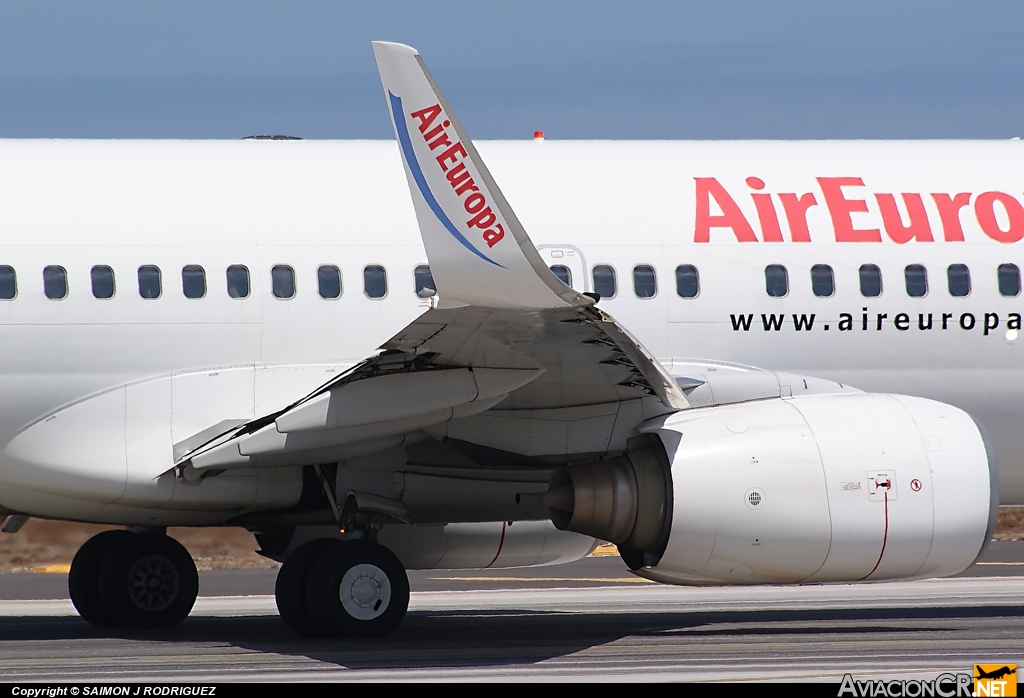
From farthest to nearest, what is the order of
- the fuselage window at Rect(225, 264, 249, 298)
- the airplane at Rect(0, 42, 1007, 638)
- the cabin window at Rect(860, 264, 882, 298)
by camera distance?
the cabin window at Rect(860, 264, 882, 298), the fuselage window at Rect(225, 264, 249, 298), the airplane at Rect(0, 42, 1007, 638)

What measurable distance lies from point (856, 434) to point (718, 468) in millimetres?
1225

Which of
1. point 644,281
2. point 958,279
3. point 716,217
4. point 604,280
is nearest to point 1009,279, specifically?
point 958,279

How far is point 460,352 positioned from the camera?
13.1m

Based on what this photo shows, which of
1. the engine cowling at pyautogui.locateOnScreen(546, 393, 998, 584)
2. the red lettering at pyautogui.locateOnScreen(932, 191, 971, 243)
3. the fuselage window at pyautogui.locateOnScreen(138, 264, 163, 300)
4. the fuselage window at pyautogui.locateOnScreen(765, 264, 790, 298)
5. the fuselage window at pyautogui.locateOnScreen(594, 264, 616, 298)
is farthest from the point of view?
the red lettering at pyautogui.locateOnScreen(932, 191, 971, 243)

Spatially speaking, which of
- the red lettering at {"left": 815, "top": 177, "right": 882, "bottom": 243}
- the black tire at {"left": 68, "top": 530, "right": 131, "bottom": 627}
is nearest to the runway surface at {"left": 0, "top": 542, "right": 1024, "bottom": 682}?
the black tire at {"left": 68, "top": 530, "right": 131, "bottom": 627}

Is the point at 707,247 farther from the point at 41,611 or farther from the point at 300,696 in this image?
the point at 41,611

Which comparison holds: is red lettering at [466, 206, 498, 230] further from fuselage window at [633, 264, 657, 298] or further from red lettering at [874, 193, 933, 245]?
red lettering at [874, 193, 933, 245]

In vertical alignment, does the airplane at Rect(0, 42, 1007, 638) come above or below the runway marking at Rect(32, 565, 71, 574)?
above

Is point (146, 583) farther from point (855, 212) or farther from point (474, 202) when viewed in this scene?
point (855, 212)

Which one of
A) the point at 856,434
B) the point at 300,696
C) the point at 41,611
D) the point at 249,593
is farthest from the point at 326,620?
the point at 249,593

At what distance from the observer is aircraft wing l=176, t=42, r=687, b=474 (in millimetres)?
10969

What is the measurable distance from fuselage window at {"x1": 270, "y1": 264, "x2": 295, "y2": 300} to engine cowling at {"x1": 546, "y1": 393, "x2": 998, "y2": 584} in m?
3.77

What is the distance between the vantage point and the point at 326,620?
1416 centimetres

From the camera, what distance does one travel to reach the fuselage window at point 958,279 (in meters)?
15.4
